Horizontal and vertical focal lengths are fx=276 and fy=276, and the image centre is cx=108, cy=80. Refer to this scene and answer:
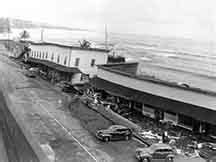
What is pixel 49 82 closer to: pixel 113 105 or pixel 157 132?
pixel 113 105

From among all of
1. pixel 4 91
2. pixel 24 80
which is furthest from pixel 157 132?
pixel 24 80

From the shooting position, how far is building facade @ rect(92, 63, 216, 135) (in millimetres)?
23484

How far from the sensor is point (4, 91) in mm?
38469

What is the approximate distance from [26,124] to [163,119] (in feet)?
43.9

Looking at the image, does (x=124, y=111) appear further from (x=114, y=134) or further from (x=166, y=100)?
(x=114, y=134)

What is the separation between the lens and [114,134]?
23.0m

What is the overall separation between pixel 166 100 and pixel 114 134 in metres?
6.70

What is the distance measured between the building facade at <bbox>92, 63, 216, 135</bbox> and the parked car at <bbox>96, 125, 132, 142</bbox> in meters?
5.16

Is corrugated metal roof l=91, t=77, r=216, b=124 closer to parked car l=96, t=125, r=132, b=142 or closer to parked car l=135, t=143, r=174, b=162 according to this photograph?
parked car l=96, t=125, r=132, b=142

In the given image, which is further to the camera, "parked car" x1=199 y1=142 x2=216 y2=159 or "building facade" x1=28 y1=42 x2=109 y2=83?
"building facade" x1=28 y1=42 x2=109 y2=83

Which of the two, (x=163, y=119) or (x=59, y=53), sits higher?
(x=59, y=53)

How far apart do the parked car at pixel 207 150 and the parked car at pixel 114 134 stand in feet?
19.4

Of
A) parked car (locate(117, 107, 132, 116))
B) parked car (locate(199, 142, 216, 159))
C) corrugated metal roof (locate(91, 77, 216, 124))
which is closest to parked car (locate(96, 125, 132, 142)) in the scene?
corrugated metal roof (locate(91, 77, 216, 124))

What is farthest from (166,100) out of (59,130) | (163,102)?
(59,130)
